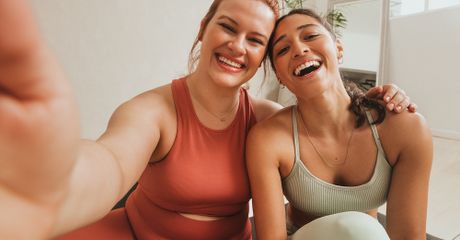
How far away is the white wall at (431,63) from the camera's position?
12.1ft

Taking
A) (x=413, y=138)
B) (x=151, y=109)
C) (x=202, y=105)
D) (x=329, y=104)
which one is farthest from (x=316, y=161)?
(x=151, y=109)

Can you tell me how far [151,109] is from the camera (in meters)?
0.93

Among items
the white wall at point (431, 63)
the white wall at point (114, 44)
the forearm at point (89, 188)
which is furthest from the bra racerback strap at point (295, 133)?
the white wall at point (431, 63)

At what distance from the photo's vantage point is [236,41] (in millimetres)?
1012

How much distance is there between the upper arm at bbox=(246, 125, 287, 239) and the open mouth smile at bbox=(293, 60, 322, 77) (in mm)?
224

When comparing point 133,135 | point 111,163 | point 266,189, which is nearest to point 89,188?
point 111,163

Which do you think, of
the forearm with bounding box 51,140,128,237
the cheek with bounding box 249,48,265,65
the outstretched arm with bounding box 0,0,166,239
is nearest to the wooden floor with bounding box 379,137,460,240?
the cheek with bounding box 249,48,265,65

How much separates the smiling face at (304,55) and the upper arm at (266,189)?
207 millimetres

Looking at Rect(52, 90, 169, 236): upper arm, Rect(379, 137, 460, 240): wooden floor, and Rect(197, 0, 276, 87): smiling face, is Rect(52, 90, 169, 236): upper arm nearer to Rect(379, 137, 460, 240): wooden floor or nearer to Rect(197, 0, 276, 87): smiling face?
Rect(197, 0, 276, 87): smiling face

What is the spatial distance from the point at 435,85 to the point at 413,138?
3.48 m

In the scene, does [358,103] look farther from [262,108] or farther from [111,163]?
[111,163]

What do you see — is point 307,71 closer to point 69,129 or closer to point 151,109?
point 151,109

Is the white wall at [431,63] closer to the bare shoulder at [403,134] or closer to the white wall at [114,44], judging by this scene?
the white wall at [114,44]

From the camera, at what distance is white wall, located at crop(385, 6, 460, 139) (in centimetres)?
369
